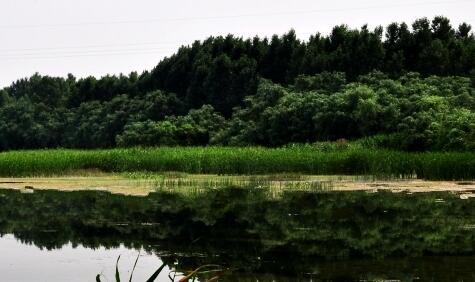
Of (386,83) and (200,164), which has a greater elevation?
(386,83)

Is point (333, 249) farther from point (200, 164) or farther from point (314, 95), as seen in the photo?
point (314, 95)

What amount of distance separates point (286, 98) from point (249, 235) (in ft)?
81.4

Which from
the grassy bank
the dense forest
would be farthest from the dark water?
the dense forest

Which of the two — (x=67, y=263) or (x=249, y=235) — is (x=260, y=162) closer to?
(x=249, y=235)

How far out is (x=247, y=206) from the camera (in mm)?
17156

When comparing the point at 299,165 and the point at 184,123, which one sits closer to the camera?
the point at 299,165

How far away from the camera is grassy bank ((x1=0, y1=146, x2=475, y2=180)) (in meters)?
22.9

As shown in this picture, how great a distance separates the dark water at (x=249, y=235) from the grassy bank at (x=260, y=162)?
4064 mm

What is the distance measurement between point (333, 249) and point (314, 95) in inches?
994

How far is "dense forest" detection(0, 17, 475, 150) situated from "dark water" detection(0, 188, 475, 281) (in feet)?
34.8

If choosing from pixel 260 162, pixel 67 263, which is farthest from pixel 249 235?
pixel 260 162

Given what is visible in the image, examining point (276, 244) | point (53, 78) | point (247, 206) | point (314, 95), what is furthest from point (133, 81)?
point (276, 244)

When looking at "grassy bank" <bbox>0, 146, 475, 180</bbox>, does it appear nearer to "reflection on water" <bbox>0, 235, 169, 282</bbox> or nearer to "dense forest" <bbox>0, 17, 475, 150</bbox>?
"dense forest" <bbox>0, 17, 475, 150</bbox>

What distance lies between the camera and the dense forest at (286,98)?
31.9 meters
